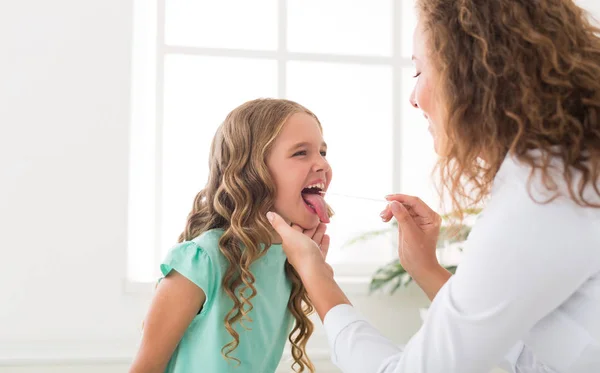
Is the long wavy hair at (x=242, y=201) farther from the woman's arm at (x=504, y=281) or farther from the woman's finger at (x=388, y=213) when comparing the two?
the woman's arm at (x=504, y=281)

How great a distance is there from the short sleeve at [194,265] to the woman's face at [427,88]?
1.86 feet

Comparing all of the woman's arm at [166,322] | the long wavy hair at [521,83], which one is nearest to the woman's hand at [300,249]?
the woman's arm at [166,322]

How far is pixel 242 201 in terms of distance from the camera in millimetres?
1503

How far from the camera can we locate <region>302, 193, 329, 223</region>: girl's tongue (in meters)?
1.55

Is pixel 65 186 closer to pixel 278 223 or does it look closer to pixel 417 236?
pixel 278 223

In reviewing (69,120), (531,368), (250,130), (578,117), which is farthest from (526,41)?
(69,120)

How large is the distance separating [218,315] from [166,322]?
0.38 ft

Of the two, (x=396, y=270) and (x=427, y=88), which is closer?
(x=427, y=88)

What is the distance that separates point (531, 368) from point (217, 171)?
82 centimetres

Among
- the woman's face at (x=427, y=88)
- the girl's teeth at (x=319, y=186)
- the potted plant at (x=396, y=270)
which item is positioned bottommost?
the potted plant at (x=396, y=270)

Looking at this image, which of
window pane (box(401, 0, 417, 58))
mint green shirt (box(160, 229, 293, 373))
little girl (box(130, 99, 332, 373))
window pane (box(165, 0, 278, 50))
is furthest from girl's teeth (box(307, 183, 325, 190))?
window pane (box(401, 0, 417, 58))

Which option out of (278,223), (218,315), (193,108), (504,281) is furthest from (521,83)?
(193,108)

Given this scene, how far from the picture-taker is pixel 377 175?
3.04 meters

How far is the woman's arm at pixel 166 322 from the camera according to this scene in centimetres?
139
